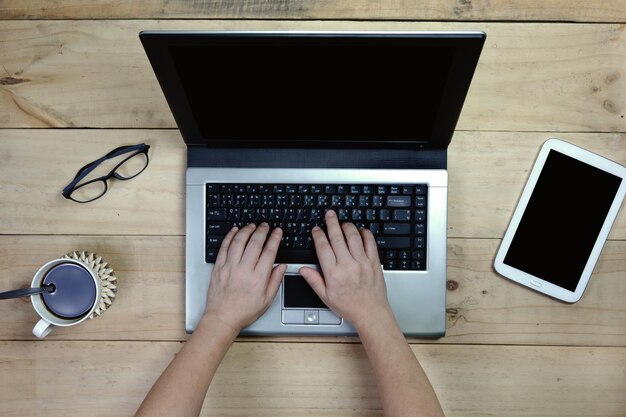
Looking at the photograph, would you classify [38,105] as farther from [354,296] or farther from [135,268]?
[354,296]

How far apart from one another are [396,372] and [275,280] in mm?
226

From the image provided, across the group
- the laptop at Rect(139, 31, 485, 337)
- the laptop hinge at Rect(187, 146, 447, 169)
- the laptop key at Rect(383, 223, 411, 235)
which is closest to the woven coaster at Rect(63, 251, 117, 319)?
the laptop at Rect(139, 31, 485, 337)

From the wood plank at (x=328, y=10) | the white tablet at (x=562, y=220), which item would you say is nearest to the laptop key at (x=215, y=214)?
the wood plank at (x=328, y=10)

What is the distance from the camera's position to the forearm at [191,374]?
70cm

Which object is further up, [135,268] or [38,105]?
[38,105]

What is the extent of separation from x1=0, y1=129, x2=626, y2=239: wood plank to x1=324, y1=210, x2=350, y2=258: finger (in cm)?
19

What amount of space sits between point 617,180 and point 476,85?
0.27 meters

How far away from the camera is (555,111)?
0.82 meters

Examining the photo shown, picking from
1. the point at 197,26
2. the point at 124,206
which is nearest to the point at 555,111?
the point at 197,26

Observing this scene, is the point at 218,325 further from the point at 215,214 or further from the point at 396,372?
the point at 396,372

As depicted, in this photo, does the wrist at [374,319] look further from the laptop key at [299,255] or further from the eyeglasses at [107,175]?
the eyeglasses at [107,175]

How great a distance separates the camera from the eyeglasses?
83 cm

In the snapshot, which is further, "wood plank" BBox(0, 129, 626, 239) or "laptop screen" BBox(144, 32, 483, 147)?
"wood plank" BBox(0, 129, 626, 239)

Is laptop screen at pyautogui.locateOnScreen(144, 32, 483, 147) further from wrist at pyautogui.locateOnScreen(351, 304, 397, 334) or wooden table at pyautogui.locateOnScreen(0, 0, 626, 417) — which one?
wrist at pyautogui.locateOnScreen(351, 304, 397, 334)
